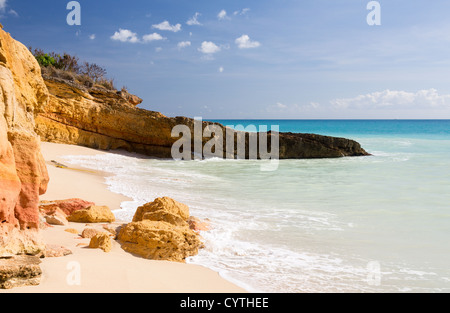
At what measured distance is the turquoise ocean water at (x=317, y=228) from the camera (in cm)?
426

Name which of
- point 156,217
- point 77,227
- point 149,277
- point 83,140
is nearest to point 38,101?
point 77,227

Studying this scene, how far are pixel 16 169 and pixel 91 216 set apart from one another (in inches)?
79.7

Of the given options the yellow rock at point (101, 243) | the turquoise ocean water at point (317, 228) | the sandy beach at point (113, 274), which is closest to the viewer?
the sandy beach at point (113, 274)

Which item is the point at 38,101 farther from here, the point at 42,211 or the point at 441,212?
the point at 441,212

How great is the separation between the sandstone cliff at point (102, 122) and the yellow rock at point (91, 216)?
13288 mm

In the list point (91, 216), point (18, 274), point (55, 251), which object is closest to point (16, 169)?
point (55, 251)

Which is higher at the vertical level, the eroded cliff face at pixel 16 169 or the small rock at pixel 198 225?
the eroded cliff face at pixel 16 169

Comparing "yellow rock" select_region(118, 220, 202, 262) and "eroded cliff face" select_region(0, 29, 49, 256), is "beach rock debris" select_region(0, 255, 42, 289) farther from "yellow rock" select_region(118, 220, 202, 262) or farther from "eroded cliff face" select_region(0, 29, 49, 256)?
"yellow rock" select_region(118, 220, 202, 262)

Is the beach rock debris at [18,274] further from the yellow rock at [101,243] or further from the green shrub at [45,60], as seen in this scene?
the green shrub at [45,60]

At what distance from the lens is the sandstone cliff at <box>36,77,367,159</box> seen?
58.6 ft

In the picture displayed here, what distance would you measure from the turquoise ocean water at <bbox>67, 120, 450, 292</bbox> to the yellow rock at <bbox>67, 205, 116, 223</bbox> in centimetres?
76

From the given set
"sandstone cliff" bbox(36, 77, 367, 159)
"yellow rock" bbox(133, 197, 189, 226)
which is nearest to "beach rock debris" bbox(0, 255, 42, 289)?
"yellow rock" bbox(133, 197, 189, 226)

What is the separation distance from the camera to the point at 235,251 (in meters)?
4.94

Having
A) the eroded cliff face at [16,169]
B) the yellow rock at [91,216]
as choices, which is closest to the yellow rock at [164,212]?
the yellow rock at [91,216]
